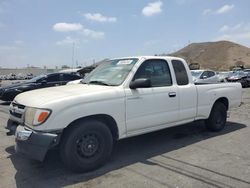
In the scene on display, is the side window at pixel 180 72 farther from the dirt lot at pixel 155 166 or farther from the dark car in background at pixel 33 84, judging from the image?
the dark car in background at pixel 33 84

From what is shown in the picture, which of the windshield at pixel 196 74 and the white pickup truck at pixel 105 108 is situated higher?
the windshield at pixel 196 74

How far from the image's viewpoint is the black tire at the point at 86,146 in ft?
15.3

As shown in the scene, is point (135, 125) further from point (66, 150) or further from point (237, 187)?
point (237, 187)

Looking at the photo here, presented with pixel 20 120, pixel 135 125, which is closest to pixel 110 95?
pixel 135 125

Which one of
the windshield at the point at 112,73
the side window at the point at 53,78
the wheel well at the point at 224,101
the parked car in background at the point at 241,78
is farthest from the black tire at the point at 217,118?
the parked car in background at the point at 241,78

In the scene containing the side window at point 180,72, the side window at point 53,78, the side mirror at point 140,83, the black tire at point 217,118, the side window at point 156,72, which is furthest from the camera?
the side window at point 53,78

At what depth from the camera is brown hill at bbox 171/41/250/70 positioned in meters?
115

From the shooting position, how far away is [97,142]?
5.00m

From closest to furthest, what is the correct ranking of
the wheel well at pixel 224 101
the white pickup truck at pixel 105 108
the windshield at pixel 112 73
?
the white pickup truck at pixel 105 108 < the windshield at pixel 112 73 < the wheel well at pixel 224 101

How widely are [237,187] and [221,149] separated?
1878mm

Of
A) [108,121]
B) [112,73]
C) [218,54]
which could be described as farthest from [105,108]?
[218,54]

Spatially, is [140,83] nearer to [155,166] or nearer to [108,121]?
[108,121]

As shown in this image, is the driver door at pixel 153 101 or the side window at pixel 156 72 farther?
the side window at pixel 156 72

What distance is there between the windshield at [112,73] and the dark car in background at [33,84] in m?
9.17
